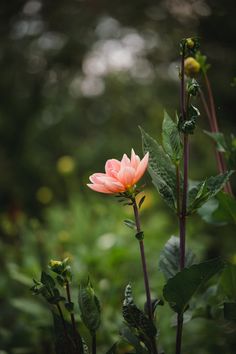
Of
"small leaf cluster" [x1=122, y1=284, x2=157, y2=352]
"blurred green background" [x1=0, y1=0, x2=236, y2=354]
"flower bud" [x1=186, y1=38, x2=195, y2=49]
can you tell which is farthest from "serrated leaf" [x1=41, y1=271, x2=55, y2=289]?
"blurred green background" [x1=0, y1=0, x2=236, y2=354]

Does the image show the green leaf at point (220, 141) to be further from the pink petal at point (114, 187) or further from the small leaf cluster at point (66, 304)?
the small leaf cluster at point (66, 304)

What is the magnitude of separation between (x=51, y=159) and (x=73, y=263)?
234 centimetres

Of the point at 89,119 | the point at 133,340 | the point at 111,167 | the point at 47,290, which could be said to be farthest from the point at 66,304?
the point at 89,119

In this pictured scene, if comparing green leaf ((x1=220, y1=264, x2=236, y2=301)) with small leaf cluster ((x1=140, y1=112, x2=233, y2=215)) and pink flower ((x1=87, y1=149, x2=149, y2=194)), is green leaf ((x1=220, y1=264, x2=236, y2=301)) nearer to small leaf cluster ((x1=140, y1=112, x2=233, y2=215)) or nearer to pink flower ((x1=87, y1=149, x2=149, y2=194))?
small leaf cluster ((x1=140, y1=112, x2=233, y2=215))

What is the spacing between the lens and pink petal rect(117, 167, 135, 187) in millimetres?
737

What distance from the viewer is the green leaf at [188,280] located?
70 cm

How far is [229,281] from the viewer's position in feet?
2.79

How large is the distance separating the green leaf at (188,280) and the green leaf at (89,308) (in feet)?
0.42

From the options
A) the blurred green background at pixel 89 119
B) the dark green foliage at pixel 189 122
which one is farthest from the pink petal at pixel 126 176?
the blurred green background at pixel 89 119

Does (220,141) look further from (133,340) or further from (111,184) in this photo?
(133,340)

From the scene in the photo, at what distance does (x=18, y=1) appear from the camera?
3592mm

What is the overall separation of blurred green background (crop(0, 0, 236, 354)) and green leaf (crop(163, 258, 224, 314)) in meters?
0.91

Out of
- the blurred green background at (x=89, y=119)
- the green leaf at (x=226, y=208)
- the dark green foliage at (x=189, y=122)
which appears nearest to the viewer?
the dark green foliage at (x=189, y=122)

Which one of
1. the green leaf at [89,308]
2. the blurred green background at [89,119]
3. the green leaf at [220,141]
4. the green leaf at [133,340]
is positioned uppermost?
the blurred green background at [89,119]
